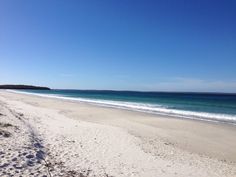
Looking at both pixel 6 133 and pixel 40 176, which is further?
pixel 6 133

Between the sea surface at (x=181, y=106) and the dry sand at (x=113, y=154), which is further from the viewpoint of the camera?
the sea surface at (x=181, y=106)

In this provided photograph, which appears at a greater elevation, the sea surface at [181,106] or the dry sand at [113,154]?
the sea surface at [181,106]

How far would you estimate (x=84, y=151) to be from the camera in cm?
905

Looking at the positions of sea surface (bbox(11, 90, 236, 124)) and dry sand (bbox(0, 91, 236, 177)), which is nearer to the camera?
A: dry sand (bbox(0, 91, 236, 177))

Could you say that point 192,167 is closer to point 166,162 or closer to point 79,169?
point 166,162

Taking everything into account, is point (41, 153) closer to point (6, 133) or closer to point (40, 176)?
point (40, 176)

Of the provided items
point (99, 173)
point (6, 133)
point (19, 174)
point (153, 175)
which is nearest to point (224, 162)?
point (153, 175)

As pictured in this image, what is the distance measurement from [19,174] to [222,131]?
11.9 metres

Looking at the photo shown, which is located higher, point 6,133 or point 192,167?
point 6,133

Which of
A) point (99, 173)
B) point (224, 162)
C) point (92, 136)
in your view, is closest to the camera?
point (99, 173)

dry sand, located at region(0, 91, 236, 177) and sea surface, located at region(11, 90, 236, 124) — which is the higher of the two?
sea surface, located at region(11, 90, 236, 124)

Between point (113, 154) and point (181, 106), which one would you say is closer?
point (113, 154)

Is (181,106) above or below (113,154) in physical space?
above

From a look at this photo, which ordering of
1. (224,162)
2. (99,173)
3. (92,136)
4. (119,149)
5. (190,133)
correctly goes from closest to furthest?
(99,173) → (224,162) → (119,149) → (92,136) → (190,133)
